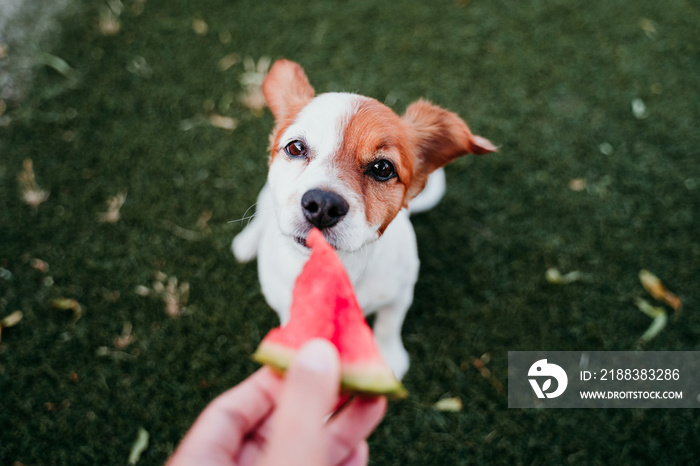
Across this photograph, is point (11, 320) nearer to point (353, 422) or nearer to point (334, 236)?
point (334, 236)

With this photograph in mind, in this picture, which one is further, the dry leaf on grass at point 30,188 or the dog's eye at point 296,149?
the dry leaf on grass at point 30,188

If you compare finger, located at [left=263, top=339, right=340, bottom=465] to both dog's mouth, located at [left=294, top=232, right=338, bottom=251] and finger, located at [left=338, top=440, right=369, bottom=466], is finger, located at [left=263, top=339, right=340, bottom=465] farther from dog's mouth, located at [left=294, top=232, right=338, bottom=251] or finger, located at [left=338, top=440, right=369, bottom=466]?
dog's mouth, located at [left=294, top=232, right=338, bottom=251]

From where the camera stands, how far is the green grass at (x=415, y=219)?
10.2ft

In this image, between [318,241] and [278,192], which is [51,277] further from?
[318,241]

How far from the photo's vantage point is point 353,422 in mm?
1563

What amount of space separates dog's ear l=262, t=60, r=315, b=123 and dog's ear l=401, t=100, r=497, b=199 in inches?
25.2

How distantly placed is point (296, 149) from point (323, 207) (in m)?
0.54

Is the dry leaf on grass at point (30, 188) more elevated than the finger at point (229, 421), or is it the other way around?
the finger at point (229, 421)

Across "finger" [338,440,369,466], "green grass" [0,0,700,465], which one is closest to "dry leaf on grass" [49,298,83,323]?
"green grass" [0,0,700,465]

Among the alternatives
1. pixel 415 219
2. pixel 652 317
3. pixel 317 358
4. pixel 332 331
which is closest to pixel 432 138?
pixel 415 219

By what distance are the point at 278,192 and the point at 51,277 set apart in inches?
93.1

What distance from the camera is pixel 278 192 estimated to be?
88.2 inches

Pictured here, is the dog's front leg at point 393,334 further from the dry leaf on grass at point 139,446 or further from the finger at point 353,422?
the dry leaf on grass at point 139,446

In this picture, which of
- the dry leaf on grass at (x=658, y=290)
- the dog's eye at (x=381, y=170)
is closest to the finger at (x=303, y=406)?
the dog's eye at (x=381, y=170)
